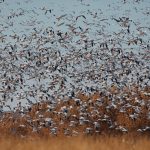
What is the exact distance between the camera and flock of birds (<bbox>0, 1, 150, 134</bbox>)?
46.8 ft

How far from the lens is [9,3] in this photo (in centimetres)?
2894

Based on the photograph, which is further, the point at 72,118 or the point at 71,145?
the point at 72,118

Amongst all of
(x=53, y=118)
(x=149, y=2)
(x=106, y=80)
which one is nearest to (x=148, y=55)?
(x=106, y=80)

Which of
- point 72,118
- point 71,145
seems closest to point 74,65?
point 72,118

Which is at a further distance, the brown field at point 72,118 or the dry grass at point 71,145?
the brown field at point 72,118

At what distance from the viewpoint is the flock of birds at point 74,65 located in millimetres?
14273

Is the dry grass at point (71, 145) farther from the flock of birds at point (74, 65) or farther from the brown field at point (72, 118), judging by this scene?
the flock of birds at point (74, 65)

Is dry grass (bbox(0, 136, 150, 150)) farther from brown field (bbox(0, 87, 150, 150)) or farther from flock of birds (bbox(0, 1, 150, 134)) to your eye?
flock of birds (bbox(0, 1, 150, 134))

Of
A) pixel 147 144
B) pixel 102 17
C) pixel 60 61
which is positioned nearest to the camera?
pixel 147 144

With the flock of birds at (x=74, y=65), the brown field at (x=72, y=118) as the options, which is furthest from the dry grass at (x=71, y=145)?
the flock of birds at (x=74, y=65)

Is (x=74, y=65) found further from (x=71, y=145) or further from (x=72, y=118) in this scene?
(x=71, y=145)

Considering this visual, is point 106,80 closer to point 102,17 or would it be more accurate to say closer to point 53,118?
point 53,118

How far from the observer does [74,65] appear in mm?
18594

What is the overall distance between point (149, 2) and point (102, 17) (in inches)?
168
